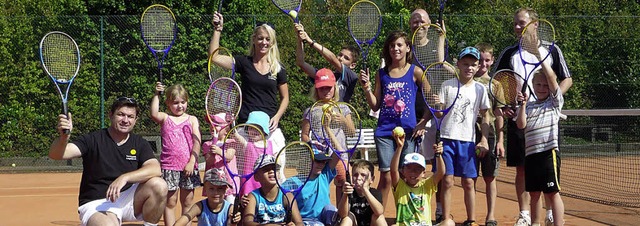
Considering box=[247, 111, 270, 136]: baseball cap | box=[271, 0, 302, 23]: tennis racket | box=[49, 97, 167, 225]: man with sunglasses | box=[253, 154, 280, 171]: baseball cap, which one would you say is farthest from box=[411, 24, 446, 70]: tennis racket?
box=[49, 97, 167, 225]: man with sunglasses

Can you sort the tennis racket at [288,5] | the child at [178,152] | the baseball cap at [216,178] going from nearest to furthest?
1. the baseball cap at [216,178]
2. the child at [178,152]
3. the tennis racket at [288,5]

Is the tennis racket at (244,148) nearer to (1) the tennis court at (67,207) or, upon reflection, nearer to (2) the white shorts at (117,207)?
(2) the white shorts at (117,207)

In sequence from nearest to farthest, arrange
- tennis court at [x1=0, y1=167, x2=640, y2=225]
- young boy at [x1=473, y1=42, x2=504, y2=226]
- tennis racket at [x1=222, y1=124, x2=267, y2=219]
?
tennis racket at [x1=222, y1=124, x2=267, y2=219], young boy at [x1=473, y1=42, x2=504, y2=226], tennis court at [x1=0, y1=167, x2=640, y2=225]

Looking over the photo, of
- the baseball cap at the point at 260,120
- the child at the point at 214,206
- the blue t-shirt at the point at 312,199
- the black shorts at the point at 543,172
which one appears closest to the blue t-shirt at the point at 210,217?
the child at the point at 214,206

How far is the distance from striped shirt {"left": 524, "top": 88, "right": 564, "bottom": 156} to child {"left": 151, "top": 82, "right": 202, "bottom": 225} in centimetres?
235

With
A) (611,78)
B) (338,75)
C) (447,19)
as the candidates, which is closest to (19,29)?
(447,19)

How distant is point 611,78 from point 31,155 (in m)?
8.65

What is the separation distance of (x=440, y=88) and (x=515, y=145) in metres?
0.81

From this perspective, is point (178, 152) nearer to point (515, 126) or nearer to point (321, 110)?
point (321, 110)

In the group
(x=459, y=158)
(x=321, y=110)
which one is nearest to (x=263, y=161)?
(x=321, y=110)

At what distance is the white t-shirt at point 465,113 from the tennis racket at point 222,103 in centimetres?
150

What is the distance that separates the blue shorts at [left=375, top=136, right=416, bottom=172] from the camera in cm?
629

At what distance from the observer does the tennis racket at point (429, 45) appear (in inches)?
255

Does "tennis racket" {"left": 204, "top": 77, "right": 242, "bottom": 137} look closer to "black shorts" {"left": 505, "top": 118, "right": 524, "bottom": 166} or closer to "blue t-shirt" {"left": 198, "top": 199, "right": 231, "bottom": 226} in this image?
"blue t-shirt" {"left": 198, "top": 199, "right": 231, "bottom": 226}
